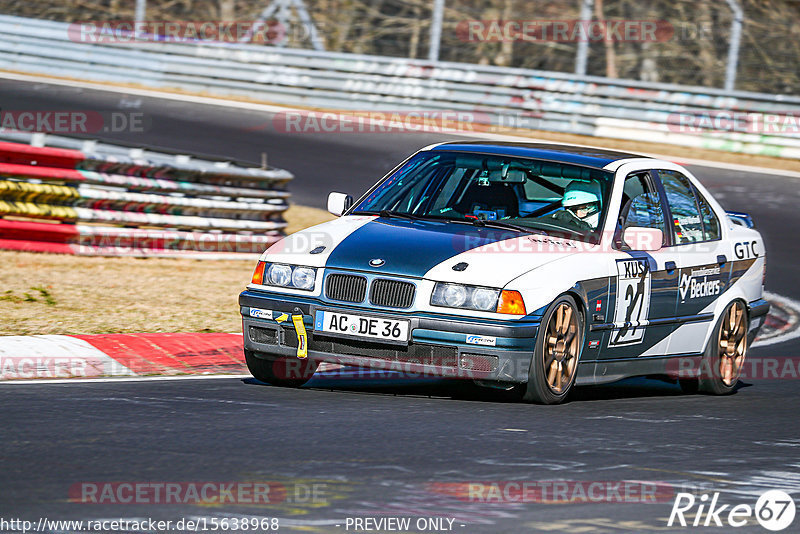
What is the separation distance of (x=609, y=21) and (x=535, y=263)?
18.1 metres

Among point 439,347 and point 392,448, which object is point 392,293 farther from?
point 392,448

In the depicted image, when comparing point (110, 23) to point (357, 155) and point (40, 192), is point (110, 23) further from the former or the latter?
point (40, 192)

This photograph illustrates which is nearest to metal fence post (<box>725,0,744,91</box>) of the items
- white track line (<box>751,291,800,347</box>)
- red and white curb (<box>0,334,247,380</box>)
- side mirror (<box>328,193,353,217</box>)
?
white track line (<box>751,291,800,347</box>)

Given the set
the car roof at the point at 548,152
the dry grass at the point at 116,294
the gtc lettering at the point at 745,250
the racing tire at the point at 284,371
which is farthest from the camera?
the dry grass at the point at 116,294

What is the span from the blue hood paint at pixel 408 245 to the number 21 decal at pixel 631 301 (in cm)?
75

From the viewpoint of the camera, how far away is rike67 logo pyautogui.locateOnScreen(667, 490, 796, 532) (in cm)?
531

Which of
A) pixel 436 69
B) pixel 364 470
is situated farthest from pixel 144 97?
pixel 364 470

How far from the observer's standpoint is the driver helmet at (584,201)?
27.6 feet

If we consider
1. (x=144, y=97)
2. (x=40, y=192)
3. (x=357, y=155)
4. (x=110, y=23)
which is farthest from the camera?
(x=110, y=23)

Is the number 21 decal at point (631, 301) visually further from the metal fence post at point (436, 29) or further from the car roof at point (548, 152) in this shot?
the metal fence post at point (436, 29)

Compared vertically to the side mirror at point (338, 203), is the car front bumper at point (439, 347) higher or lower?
lower

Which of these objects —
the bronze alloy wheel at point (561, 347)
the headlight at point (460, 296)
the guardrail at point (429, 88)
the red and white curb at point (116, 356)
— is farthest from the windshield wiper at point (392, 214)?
the guardrail at point (429, 88)

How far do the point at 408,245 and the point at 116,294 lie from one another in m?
4.55

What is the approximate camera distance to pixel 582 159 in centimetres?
875
